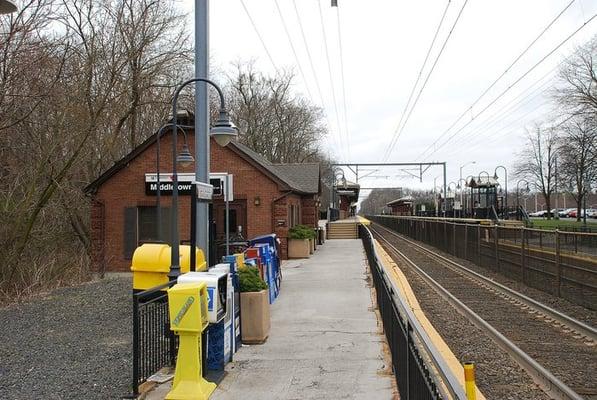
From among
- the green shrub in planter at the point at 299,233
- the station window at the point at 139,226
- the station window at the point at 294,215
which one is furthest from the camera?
the station window at the point at 294,215

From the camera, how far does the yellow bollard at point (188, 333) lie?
17.7 feet

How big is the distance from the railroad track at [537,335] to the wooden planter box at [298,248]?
22.7ft

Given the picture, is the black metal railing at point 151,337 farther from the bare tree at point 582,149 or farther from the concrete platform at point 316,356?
the bare tree at point 582,149

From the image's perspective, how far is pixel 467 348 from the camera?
9305 millimetres

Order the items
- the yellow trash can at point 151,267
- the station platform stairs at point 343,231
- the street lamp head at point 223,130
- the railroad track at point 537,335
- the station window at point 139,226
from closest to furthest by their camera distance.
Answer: the railroad track at point 537,335
the street lamp head at point 223,130
the yellow trash can at point 151,267
the station window at point 139,226
the station platform stairs at point 343,231

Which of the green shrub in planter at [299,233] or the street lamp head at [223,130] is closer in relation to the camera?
the street lamp head at [223,130]

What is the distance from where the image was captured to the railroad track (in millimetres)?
7332

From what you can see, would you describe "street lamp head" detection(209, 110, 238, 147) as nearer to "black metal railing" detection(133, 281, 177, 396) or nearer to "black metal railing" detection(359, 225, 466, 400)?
"black metal railing" detection(133, 281, 177, 396)

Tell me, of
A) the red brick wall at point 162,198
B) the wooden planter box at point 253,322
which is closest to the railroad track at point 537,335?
the wooden planter box at point 253,322

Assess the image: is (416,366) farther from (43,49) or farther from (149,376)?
(43,49)

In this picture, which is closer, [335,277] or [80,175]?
[335,277]

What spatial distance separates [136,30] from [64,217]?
8.84 m

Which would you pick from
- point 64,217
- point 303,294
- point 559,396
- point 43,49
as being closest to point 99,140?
point 64,217

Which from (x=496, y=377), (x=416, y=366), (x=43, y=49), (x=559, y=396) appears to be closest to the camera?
(x=416, y=366)
